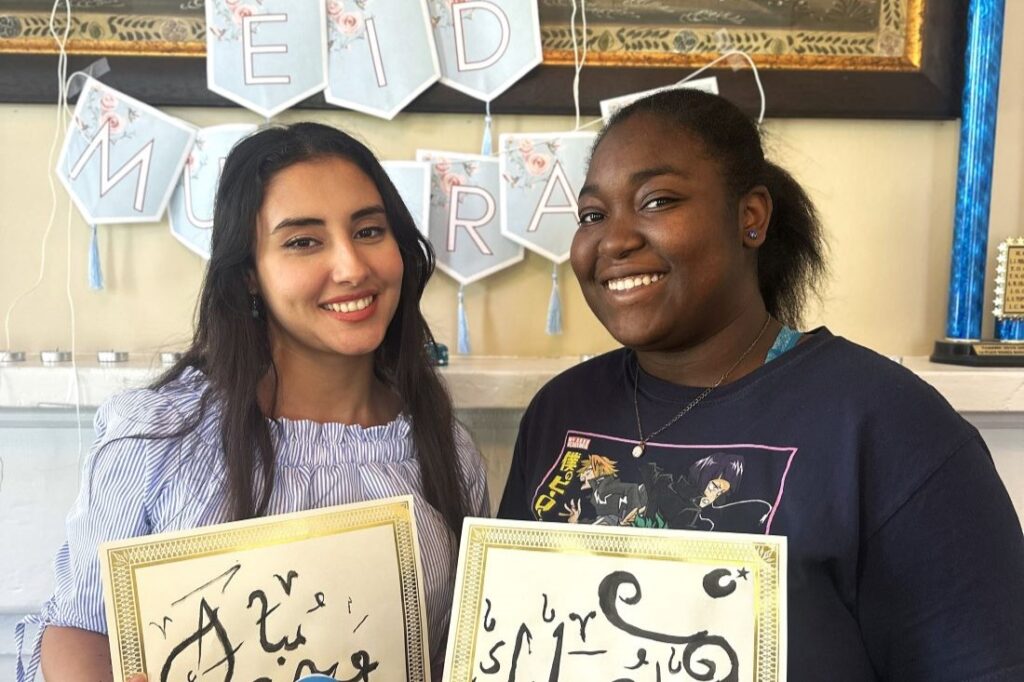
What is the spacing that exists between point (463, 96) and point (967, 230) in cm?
94

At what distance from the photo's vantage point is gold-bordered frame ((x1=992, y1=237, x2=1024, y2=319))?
55.2 inches

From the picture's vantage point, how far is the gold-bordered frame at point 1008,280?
1.40 meters

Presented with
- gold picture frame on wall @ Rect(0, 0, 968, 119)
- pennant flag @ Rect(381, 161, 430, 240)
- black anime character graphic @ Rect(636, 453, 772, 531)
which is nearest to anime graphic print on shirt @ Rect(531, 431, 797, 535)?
black anime character graphic @ Rect(636, 453, 772, 531)

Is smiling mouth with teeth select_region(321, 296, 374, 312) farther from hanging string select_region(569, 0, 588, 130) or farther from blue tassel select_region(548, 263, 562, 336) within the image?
hanging string select_region(569, 0, 588, 130)

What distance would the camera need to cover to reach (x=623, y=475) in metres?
0.95

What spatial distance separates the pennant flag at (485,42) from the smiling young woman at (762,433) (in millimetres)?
483

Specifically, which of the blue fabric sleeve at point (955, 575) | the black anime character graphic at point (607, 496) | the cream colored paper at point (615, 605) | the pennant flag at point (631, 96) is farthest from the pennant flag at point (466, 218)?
the blue fabric sleeve at point (955, 575)

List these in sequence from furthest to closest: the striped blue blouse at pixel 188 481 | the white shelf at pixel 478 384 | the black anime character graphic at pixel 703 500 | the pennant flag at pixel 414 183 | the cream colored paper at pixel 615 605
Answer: the pennant flag at pixel 414 183, the white shelf at pixel 478 384, the striped blue blouse at pixel 188 481, the black anime character graphic at pixel 703 500, the cream colored paper at pixel 615 605

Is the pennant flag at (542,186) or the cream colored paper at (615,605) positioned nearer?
the cream colored paper at (615,605)

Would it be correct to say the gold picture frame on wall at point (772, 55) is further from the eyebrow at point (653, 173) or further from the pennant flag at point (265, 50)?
the eyebrow at point (653, 173)

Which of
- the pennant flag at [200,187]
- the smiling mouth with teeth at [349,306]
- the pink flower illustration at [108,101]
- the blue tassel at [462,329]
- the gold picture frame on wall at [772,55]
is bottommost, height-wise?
the blue tassel at [462,329]

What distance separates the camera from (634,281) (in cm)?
94

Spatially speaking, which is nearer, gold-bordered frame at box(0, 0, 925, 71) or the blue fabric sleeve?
the blue fabric sleeve

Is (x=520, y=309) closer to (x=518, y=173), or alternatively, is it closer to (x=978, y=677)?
(x=518, y=173)
